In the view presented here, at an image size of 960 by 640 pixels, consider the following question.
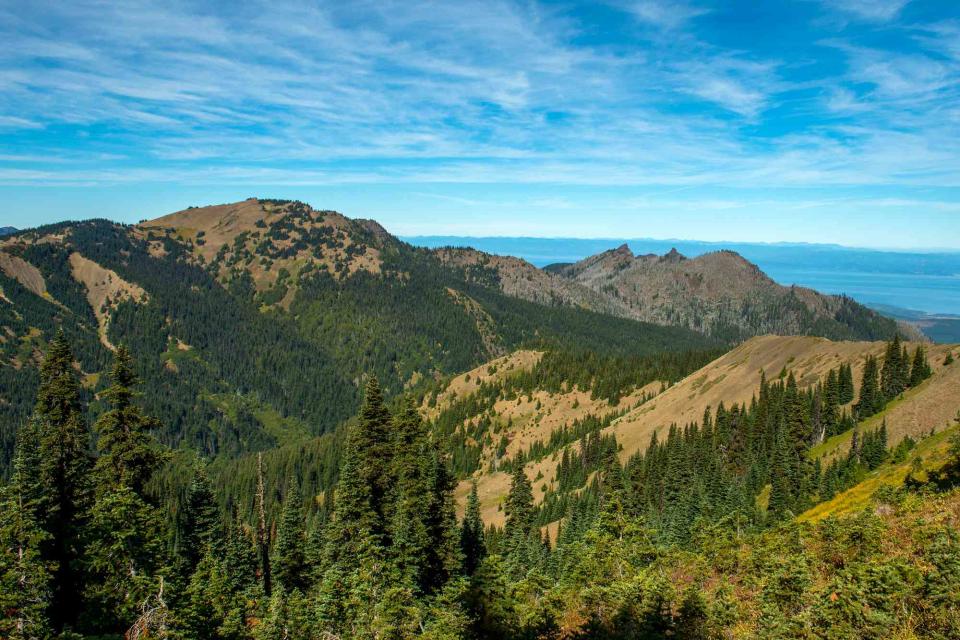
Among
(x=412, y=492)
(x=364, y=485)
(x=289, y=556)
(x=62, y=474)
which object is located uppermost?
(x=62, y=474)

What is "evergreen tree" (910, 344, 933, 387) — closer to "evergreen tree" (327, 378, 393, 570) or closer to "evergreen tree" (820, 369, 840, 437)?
"evergreen tree" (820, 369, 840, 437)

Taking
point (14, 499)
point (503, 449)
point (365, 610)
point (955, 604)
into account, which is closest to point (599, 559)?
point (365, 610)

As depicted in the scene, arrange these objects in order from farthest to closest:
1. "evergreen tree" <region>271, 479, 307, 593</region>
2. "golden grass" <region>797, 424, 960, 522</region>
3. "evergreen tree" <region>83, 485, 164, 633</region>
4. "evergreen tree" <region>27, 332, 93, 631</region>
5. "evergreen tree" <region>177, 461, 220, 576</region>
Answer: "evergreen tree" <region>271, 479, 307, 593</region>, "evergreen tree" <region>177, 461, 220, 576</region>, "golden grass" <region>797, 424, 960, 522</region>, "evergreen tree" <region>27, 332, 93, 631</region>, "evergreen tree" <region>83, 485, 164, 633</region>

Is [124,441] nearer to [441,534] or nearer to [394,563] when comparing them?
[394,563]

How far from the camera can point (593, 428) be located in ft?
529

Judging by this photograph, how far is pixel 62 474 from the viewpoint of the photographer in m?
27.8

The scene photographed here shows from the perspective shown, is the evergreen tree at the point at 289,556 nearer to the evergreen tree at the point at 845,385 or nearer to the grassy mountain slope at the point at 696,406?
the grassy mountain slope at the point at 696,406

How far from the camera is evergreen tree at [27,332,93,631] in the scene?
24047 mm

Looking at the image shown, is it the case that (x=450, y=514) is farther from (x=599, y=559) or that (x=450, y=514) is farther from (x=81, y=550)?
(x=81, y=550)

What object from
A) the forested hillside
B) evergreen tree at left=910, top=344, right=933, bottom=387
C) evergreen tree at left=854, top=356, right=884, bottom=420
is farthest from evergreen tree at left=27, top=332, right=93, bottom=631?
evergreen tree at left=910, top=344, right=933, bottom=387

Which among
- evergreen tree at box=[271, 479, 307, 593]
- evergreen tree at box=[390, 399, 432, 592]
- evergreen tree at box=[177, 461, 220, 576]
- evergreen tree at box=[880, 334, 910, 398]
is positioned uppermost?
evergreen tree at box=[880, 334, 910, 398]

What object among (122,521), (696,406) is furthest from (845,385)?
(122,521)

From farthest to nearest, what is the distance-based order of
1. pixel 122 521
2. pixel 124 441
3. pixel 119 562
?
pixel 124 441, pixel 122 521, pixel 119 562

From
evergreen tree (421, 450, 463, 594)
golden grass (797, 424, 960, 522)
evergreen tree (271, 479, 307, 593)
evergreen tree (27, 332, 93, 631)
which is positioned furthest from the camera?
evergreen tree (271, 479, 307, 593)
